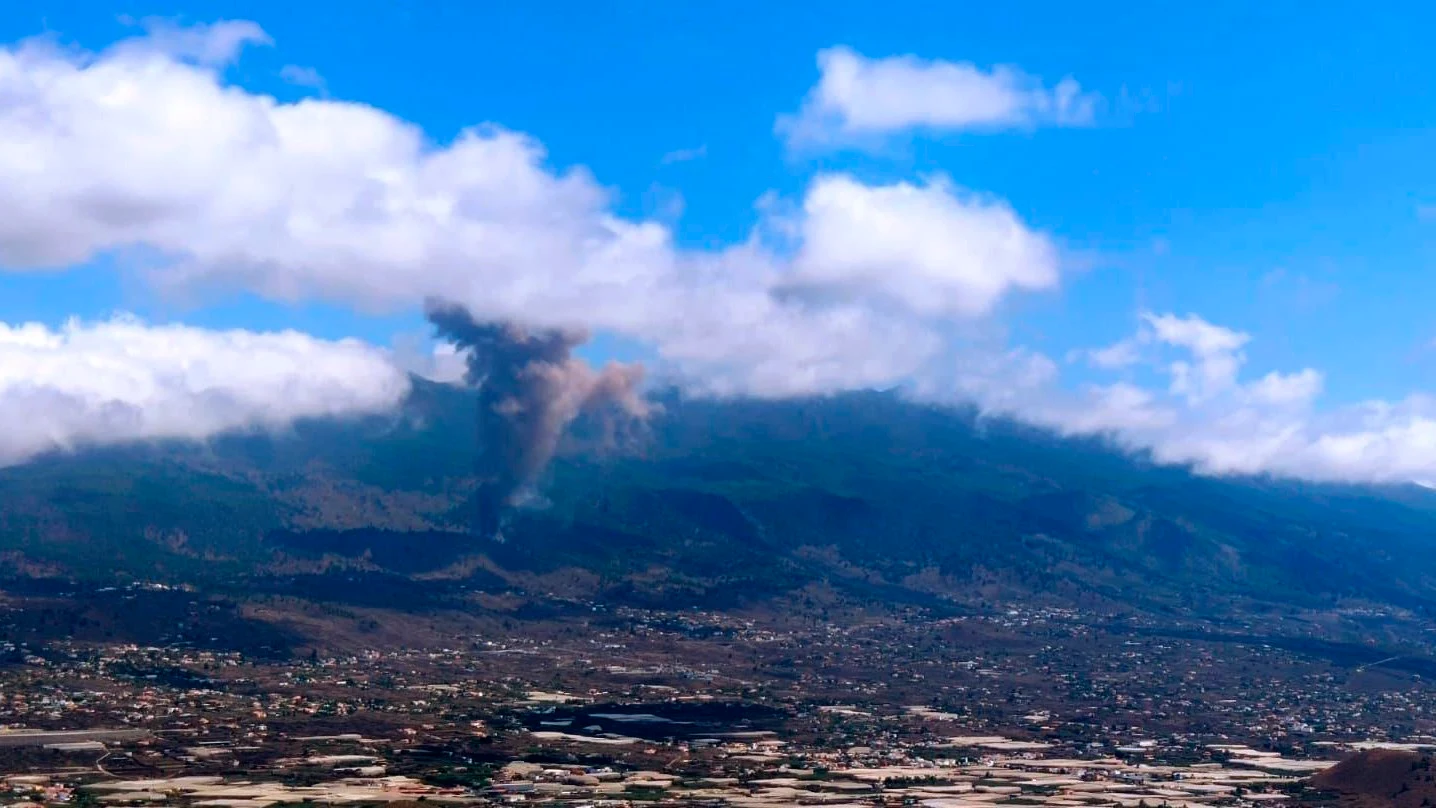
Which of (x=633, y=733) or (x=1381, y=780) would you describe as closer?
(x=1381, y=780)

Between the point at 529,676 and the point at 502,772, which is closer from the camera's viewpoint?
the point at 502,772

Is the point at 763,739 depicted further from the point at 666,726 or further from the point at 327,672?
the point at 327,672

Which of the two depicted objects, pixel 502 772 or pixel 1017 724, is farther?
pixel 1017 724

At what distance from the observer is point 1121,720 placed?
166 m

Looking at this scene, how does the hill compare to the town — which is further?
the hill

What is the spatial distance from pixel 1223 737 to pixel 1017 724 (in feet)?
63.7

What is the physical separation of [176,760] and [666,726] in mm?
46002

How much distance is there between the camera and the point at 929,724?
156m

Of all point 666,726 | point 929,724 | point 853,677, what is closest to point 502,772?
point 666,726

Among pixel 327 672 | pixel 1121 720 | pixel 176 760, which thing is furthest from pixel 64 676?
pixel 1121 720

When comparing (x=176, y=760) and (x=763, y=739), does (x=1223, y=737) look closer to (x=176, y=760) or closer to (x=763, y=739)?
(x=763, y=739)

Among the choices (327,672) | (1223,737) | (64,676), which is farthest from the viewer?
(327,672)

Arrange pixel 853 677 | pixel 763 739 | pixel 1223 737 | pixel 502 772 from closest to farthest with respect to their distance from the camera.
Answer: pixel 502 772 < pixel 763 739 < pixel 1223 737 < pixel 853 677

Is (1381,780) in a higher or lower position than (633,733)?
higher
